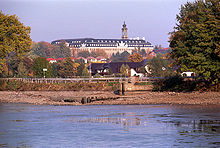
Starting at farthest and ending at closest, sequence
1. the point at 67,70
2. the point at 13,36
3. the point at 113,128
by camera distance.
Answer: the point at 67,70 → the point at 13,36 → the point at 113,128

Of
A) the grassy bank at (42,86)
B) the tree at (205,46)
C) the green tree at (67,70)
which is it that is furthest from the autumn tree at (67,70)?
the tree at (205,46)

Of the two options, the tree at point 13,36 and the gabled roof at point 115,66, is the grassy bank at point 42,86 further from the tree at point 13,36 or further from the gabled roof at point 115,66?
the gabled roof at point 115,66

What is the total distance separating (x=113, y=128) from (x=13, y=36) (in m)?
50.0

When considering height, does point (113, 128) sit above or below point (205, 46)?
below

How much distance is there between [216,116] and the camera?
41.9 metres

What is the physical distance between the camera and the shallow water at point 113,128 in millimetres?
29750

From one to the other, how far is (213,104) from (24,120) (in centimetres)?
2296

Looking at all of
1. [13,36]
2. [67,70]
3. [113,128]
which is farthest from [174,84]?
[67,70]

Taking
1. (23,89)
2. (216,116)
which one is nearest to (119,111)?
(216,116)

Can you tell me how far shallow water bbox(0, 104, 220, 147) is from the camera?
97.6ft

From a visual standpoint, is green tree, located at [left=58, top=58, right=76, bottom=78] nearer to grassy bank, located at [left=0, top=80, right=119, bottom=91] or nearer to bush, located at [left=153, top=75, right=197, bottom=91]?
grassy bank, located at [left=0, top=80, right=119, bottom=91]

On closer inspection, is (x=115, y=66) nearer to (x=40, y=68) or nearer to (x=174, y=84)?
(x=40, y=68)

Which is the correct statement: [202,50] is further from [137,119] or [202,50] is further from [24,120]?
[24,120]

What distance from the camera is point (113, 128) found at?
35969 mm
